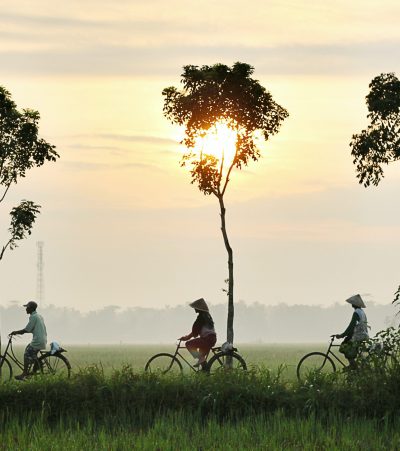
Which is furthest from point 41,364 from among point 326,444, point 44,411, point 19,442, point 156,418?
point 326,444

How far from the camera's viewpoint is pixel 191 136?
32688mm

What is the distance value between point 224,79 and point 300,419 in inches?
634

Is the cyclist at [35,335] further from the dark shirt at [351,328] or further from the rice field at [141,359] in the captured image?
the dark shirt at [351,328]

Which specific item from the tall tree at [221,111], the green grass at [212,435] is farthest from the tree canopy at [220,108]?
the green grass at [212,435]

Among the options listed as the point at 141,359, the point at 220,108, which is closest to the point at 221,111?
the point at 220,108

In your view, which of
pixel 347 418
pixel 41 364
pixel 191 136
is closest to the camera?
pixel 347 418

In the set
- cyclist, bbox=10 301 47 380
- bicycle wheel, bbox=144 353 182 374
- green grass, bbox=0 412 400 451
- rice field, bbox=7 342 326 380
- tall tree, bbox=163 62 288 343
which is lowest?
green grass, bbox=0 412 400 451

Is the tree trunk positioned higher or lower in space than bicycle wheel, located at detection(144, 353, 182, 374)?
higher

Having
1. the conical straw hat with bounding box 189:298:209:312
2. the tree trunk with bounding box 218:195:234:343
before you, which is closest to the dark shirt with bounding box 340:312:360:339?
the conical straw hat with bounding box 189:298:209:312

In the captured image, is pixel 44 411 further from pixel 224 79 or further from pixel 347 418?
pixel 224 79

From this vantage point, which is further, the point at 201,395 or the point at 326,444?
the point at 201,395

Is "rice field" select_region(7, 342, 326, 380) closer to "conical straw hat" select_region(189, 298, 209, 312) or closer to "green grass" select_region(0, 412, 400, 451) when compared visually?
"conical straw hat" select_region(189, 298, 209, 312)

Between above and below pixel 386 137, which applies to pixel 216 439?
below

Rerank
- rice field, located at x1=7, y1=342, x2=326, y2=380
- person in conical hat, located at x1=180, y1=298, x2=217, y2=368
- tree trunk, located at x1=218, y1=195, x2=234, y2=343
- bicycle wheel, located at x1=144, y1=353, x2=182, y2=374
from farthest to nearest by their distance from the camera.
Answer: rice field, located at x1=7, y1=342, x2=326, y2=380 → tree trunk, located at x1=218, y1=195, x2=234, y2=343 → person in conical hat, located at x1=180, y1=298, x2=217, y2=368 → bicycle wheel, located at x1=144, y1=353, x2=182, y2=374
